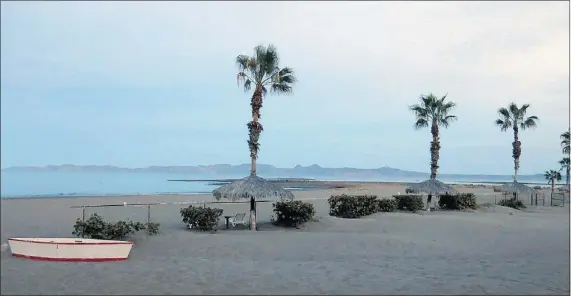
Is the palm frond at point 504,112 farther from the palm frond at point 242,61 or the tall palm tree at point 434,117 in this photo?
the palm frond at point 242,61

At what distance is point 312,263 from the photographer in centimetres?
1139

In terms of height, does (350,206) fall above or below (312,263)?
above

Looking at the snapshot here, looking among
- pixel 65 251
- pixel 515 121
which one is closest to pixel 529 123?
pixel 515 121

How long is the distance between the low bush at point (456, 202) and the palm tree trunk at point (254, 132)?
1308 centimetres

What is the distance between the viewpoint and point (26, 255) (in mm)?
10102

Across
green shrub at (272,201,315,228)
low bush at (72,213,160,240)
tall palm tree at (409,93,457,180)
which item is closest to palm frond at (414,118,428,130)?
tall palm tree at (409,93,457,180)

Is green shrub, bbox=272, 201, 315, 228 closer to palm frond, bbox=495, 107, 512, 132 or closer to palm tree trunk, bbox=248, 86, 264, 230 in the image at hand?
palm tree trunk, bbox=248, 86, 264, 230

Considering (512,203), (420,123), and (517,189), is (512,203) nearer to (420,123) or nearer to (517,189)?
(517,189)

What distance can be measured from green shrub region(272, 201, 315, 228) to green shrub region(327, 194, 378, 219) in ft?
10.7

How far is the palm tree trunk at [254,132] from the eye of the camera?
16.4 metres

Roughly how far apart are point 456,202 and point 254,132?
545 inches

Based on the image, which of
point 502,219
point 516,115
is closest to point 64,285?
point 502,219

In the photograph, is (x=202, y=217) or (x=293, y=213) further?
(x=293, y=213)

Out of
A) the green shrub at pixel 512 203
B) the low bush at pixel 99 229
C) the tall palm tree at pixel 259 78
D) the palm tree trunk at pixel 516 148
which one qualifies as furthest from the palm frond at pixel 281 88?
the palm tree trunk at pixel 516 148
